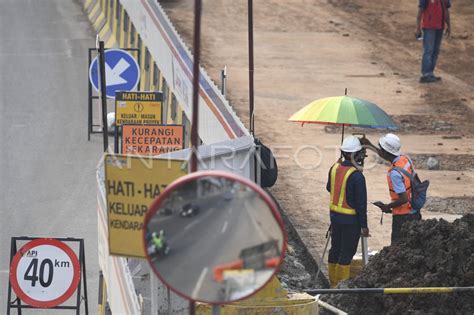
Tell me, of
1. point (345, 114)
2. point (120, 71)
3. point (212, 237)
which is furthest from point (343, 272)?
point (212, 237)

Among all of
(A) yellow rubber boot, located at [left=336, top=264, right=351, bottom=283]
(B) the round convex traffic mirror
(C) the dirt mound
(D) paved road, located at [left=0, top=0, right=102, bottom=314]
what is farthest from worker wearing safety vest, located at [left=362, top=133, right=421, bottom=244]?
(B) the round convex traffic mirror

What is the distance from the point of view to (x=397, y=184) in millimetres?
12352

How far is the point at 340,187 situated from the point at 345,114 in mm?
1156

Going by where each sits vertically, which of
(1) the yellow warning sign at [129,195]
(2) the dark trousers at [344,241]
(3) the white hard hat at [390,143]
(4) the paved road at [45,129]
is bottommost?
(4) the paved road at [45,129]

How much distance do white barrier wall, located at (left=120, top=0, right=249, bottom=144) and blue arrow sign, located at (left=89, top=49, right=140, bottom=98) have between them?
687 millimetres

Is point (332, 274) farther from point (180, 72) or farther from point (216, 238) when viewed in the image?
point (216, 238)

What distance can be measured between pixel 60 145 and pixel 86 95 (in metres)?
3.76

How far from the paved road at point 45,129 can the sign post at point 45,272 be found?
7.72 feet

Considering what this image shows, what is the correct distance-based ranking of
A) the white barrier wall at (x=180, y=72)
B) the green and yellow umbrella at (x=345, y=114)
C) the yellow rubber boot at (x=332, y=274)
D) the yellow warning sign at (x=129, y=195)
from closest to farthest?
the yellow warning sign at (x=129, y=195), the yellow rubber boot at (x=332, y=274), the green and yellow umbrella at (x=345, y=114), the white barrier wall at (x=180, y=72)

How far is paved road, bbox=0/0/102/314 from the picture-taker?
17.0 m

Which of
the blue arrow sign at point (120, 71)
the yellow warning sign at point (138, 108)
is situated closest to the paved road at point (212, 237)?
the yellow warning sign at point (138, 108)

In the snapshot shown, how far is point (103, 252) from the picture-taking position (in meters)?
10.3

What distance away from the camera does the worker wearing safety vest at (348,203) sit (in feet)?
40.1

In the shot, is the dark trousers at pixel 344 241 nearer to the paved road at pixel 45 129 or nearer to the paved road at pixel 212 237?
the paved road at pixel 45 129
